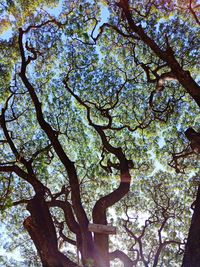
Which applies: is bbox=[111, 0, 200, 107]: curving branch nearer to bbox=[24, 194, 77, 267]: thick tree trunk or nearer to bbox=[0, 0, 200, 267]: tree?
bbox=[0, 0, 200, 267]: tree

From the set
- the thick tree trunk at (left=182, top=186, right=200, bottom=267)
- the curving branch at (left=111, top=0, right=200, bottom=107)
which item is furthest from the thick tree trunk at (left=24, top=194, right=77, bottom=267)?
the curving branch at (left=111, top=0, right=200, bottom=107)

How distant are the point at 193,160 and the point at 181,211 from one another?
3.65 m

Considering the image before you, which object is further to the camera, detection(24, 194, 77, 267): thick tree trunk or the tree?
the tree

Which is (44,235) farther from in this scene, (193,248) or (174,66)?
(174,66)

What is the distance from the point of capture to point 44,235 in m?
5.89

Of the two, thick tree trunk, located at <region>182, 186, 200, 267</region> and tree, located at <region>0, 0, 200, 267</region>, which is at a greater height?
tree, located at <region>0, 0, 200, 267</region>

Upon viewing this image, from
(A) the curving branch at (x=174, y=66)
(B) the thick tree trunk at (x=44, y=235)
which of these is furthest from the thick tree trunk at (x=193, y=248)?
(A) the curving branch at (x=174, y=66)

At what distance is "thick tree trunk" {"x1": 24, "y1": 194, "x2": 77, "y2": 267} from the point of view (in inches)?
225

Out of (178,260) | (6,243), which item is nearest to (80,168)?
(6,243)

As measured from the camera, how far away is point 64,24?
32.7ft

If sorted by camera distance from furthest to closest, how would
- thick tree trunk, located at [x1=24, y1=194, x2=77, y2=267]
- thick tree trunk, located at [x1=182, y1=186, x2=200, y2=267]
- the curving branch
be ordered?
the curving branch < thick tree trunk, located at [x1=24, y1=194, x2=77, y2=267] < thick tree trunk, located at [x1=182, y1=186, x2=200, y2=267]

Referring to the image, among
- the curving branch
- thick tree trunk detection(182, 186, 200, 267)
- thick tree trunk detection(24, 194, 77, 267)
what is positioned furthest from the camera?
the curving branch

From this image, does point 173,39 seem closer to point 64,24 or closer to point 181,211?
point 64,24

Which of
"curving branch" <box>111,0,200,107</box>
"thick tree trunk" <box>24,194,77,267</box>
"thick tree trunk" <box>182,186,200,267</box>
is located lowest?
"thick tree trunk" <box>182,186,200,267</box>
